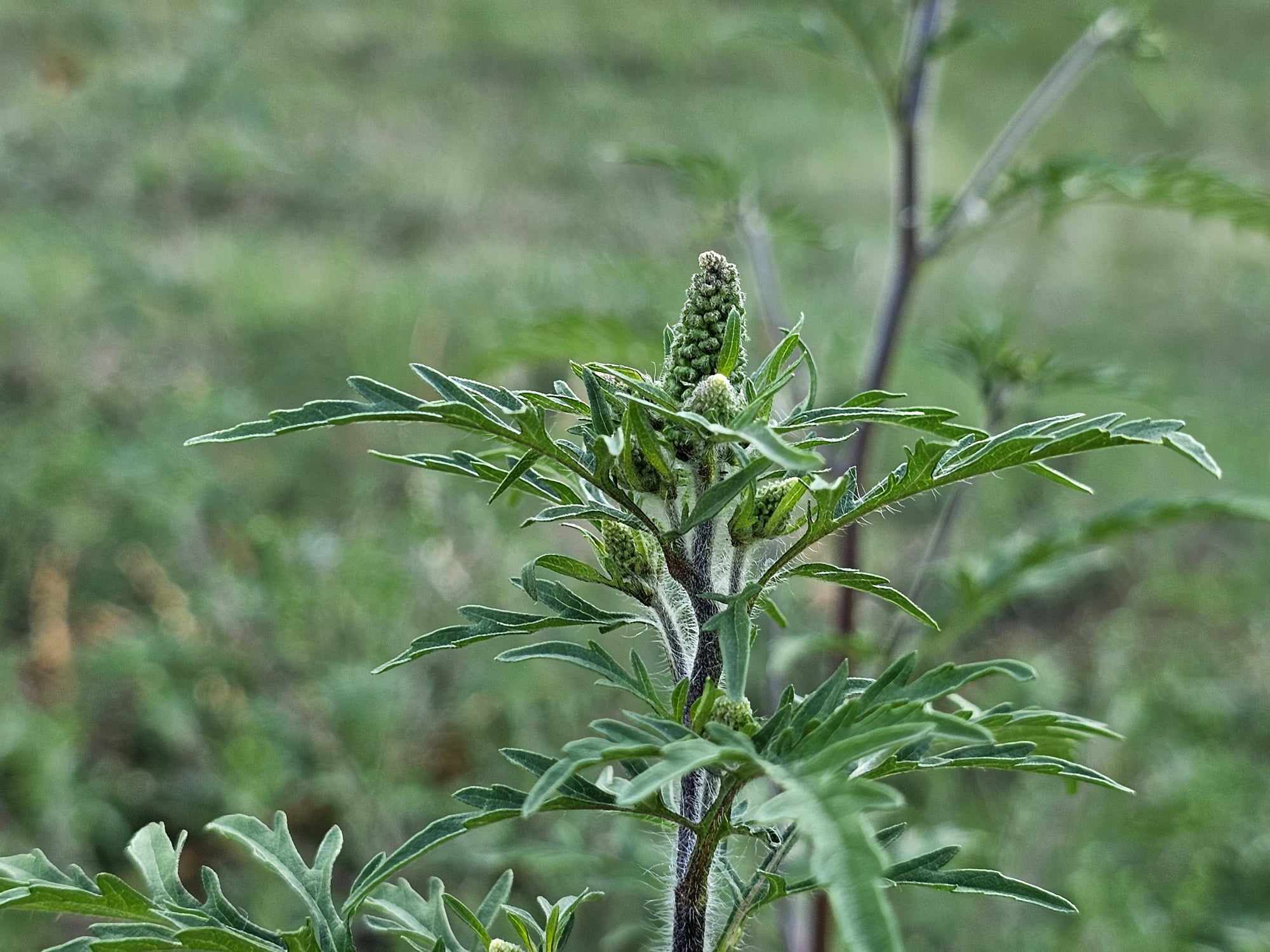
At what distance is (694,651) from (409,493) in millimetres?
1915

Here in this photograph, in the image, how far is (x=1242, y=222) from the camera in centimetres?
146

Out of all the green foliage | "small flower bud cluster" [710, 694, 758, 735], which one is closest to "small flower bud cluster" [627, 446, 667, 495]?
the green foliage

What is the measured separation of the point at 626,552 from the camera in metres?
0.65

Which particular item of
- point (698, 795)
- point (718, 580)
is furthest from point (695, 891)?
point (718, 580)

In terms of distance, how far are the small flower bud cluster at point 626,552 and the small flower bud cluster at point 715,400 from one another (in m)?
0.11

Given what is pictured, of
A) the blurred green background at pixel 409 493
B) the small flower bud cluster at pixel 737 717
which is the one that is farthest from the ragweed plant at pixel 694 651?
the blurred green background at pixel 409 493

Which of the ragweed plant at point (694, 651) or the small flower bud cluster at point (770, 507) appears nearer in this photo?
the ragweed plant at point (694, 651)

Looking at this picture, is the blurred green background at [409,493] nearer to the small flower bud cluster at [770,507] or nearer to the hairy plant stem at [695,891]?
the hairy plant stem at [695,891]

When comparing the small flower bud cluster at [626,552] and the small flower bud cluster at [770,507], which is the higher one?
the small flower bud cluster at [770,507]

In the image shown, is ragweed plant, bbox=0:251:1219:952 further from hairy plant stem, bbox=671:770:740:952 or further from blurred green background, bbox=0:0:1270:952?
blurred green background, bbox=0:0:1270:952

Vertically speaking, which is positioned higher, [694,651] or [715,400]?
[715,400]

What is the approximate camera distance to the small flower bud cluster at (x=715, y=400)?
551 mm

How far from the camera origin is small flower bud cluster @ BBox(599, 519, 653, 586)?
0.65 metres

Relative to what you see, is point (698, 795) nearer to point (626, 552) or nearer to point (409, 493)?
point (626, 552)
